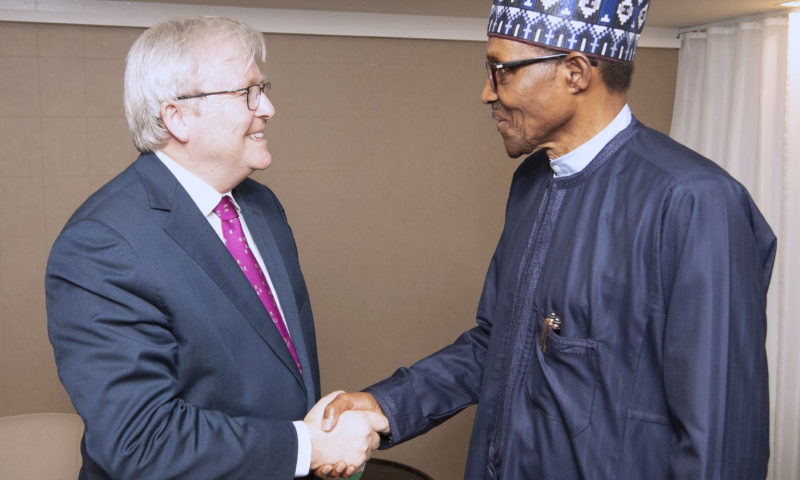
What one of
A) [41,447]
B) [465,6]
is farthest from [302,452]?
[465,6]

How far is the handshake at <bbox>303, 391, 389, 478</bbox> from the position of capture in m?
1.76

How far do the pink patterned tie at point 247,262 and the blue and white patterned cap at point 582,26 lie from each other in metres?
0.85

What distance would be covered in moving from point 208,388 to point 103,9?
190cm

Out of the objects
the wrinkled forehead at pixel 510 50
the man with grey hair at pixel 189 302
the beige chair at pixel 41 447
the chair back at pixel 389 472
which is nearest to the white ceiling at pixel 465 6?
the man with grey hair at pixel 189 302

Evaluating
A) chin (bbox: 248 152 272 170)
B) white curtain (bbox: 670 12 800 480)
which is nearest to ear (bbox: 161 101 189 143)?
chin (bbox: 248 152 272 170)

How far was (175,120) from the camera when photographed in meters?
1.72

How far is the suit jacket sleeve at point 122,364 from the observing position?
4.77 ft

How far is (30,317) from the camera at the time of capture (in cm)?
291

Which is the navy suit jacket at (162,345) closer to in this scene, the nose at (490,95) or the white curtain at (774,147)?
the nose at (490,95)

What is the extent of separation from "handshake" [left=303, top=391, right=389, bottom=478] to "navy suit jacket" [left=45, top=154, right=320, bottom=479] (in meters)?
0.09

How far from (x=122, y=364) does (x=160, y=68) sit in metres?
0.72

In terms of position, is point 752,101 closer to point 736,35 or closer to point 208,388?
point 736,35

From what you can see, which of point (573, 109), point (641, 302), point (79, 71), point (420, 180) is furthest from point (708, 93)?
point (79, 71)

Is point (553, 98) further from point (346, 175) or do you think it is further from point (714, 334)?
point (346, 175)
